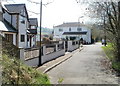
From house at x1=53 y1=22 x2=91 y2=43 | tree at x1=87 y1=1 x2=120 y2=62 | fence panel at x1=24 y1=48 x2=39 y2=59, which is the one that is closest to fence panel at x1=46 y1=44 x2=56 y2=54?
fence panel at x1=24 y1=48 x2=39 y2=59

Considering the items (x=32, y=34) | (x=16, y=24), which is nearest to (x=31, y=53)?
(x=16, y=24)

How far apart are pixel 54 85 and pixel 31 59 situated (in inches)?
174

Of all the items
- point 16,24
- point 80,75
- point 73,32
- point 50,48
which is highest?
point 16,24

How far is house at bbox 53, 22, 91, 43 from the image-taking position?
71.1 m

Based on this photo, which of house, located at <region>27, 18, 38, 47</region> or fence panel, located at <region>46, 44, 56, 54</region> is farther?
house, located at <region>27, 18, 38, 47</region>

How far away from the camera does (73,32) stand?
75.1m

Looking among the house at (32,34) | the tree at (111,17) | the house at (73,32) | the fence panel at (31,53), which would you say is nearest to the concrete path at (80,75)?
the fence panel at (31,53)

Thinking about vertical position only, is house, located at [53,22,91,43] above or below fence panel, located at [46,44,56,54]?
above

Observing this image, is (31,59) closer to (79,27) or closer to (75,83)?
(75,83)

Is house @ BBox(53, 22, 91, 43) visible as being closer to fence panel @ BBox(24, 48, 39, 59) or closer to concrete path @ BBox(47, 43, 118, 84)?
fence panel @ BBox(24, 48, 39, 59)

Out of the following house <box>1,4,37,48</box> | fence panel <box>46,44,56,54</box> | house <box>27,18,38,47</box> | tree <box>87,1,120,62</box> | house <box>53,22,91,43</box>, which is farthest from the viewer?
house <box>53,22,91,43</box>

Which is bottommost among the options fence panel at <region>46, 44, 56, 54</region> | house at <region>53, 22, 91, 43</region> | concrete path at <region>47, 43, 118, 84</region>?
concrete path at <region>47, 43, 118, 84</region>

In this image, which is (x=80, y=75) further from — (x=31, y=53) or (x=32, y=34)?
(x=32, y=34)

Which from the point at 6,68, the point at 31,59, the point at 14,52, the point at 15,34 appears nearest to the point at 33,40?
the point at 15,34
